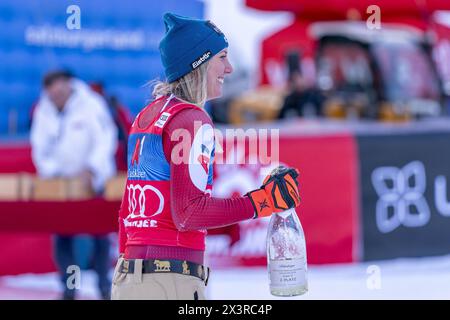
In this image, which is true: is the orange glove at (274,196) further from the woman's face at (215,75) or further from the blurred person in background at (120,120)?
the blurred person in background at (120,120)

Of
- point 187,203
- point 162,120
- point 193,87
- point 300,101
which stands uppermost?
→ point 300,101

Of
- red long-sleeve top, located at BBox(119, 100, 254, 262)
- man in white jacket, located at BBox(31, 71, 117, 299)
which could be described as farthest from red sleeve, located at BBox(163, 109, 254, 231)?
Answer: man in white jacket, located at BBox(31, 71, 117, 299)

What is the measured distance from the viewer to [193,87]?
3525mm

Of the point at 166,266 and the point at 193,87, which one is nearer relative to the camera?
the point at 166,266

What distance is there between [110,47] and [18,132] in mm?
1301

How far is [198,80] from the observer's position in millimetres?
3535

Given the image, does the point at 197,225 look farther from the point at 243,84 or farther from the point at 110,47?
the point at 243,84

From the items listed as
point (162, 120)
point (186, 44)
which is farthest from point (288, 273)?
point (186, 44)

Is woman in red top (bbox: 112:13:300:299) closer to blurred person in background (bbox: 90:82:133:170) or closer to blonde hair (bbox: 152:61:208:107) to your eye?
blonde hair (bbox: 152:61:208:107)

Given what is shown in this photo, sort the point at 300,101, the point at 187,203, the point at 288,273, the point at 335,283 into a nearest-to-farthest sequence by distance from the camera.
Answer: the point at 187,203, the point at 288,273, the point at 335,283, the point at 300,101

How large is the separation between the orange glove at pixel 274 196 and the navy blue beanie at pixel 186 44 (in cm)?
44

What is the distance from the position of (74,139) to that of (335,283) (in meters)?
2.20

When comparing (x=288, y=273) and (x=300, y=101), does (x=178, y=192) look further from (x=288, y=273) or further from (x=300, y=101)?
(x=300, y=101)
